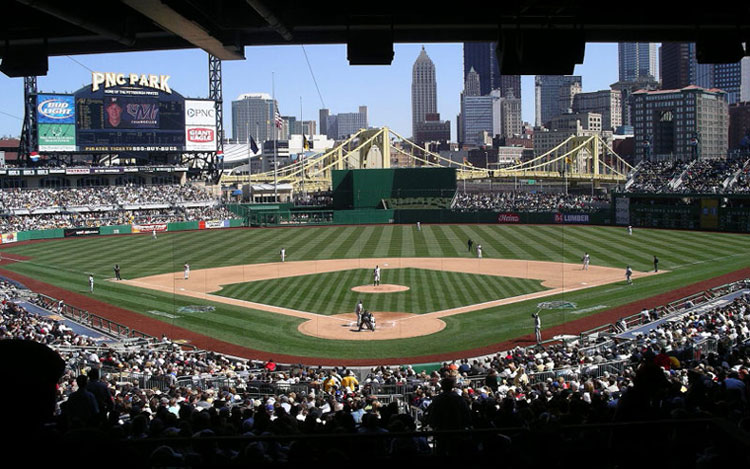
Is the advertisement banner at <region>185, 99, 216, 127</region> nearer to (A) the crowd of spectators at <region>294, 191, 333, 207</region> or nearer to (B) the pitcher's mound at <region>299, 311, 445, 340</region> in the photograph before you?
(A) the crowd of spectators at <region>294, 191, 333, 207</region>

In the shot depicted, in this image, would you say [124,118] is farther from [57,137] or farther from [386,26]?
[386,26]

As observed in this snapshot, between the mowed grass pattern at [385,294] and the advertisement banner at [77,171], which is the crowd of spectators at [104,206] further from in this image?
the mowed grass pattern at [385,294]

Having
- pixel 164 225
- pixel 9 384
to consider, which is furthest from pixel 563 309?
pixel 164 225

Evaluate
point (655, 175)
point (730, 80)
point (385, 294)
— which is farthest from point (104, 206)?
point (730, 80)

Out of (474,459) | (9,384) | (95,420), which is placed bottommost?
(95,420)

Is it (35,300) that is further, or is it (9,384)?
(35,300)

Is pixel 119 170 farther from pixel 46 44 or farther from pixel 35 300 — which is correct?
pixel 46 44
